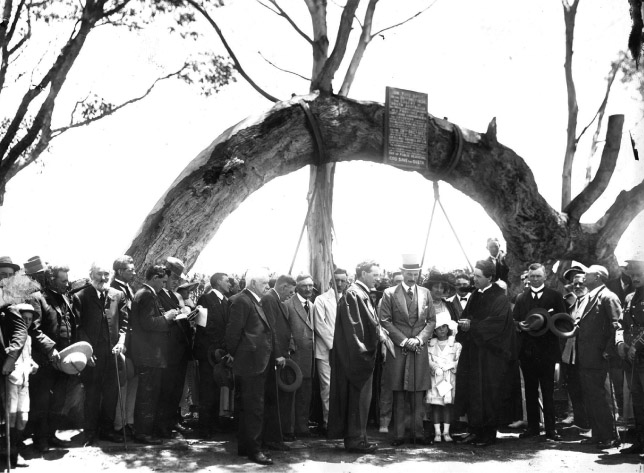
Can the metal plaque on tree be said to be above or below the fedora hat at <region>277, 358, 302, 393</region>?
above

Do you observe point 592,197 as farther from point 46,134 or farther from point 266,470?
point 46,134

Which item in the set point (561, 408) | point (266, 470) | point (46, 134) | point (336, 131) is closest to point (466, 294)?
point (561, 408)

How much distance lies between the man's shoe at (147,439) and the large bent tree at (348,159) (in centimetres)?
205

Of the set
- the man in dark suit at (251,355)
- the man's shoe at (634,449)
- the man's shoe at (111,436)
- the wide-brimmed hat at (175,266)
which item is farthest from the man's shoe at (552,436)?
the man's shoe at (111,436)

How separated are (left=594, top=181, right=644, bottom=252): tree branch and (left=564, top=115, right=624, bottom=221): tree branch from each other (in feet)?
1.09

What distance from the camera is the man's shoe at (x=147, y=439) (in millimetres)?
7549

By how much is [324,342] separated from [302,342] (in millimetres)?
271

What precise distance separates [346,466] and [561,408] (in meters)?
4.51

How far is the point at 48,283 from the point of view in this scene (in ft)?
23.3

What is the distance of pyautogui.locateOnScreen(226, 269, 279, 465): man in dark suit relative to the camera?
6.98 meters

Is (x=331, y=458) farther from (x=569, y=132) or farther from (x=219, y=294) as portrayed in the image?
(x=569, y=132)

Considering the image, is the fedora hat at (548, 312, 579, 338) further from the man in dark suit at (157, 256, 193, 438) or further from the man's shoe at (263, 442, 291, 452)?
the man in dark suit at (157, 256, 193, 438)

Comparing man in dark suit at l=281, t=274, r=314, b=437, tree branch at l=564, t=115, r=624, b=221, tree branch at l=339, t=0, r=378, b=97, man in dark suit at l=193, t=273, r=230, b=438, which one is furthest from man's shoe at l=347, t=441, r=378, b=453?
tree branch at l=339, t=0, r=378, b=97

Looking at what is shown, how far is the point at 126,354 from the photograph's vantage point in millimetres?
7719
